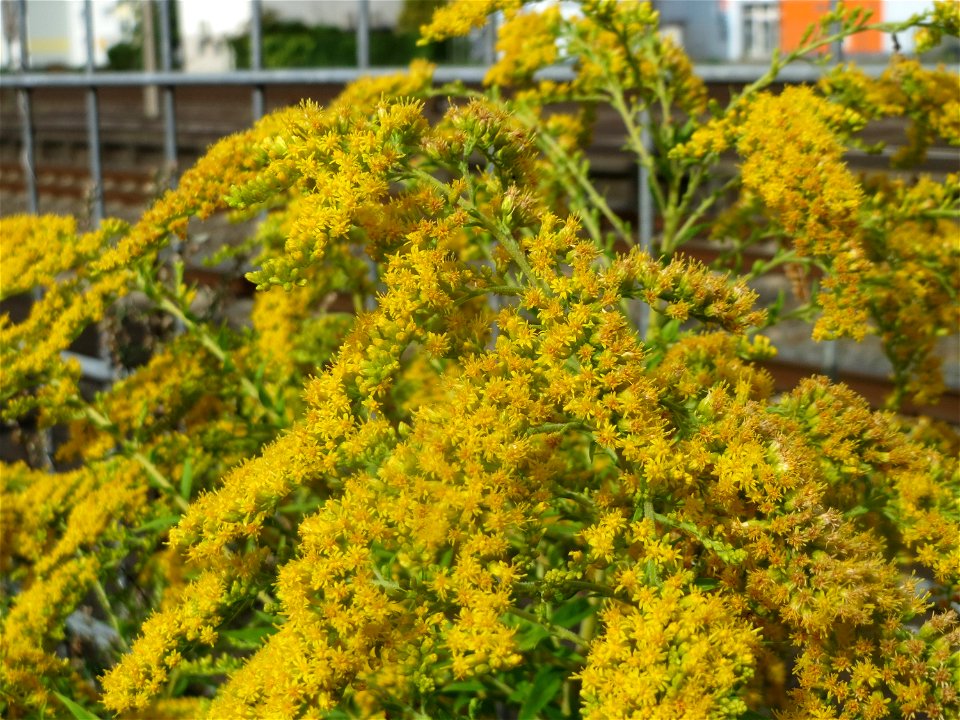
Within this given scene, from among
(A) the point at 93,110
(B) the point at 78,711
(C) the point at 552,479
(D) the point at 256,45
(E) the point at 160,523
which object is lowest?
(B) the point at 78,711

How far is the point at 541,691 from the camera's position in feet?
4.64

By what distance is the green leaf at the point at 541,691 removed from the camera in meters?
1.39

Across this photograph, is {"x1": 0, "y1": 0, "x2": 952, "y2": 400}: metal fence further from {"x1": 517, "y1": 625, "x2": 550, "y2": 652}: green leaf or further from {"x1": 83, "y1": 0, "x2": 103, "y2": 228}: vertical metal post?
{"x1": 517, "y1": 625, "x2": 550, "y2": 652}: green leaf

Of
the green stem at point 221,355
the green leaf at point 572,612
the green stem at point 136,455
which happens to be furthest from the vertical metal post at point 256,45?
the green leaf at point 572,612

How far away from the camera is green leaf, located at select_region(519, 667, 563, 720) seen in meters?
1.39

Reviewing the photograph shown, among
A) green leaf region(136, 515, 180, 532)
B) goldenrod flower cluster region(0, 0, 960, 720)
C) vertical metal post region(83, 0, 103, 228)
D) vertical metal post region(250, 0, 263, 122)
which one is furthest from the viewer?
vertical metal post region(83, 0, 103, 228)

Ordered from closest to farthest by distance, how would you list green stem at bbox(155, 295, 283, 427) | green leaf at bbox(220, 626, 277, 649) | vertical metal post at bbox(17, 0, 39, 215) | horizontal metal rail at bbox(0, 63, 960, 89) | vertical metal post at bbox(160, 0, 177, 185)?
green leaf at bbox(220, 626, 277, 649) < green stem at bbox(155, 295, 283, 427) < horizontal metal rail at bbox(0, 63, 960, 89) < vertical metal post at bbox(160, 0, 177, 185) < vertical metal post at bbox(17, 0, 39, 215)

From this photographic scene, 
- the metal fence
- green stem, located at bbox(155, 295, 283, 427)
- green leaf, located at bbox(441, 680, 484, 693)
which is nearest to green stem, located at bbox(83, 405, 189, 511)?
green stem, located at bbox(155, 295, 283, 427)

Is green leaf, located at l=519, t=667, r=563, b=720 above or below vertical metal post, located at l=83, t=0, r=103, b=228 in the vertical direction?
below

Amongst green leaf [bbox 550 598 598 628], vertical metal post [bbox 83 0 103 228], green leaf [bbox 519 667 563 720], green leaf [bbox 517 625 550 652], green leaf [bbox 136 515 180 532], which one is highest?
vertical metal post [bbox 83 0 103 228]

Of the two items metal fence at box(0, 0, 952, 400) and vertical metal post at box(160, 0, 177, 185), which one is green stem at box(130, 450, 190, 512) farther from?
vertical metal post at box(160, 0, 177, 185)

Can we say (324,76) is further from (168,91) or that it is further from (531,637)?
(531,637)

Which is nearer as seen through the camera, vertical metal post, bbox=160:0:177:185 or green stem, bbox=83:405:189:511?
green stem, bbox=83:405:189:511

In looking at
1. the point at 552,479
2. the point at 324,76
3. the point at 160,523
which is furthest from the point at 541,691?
the point at 324,76
